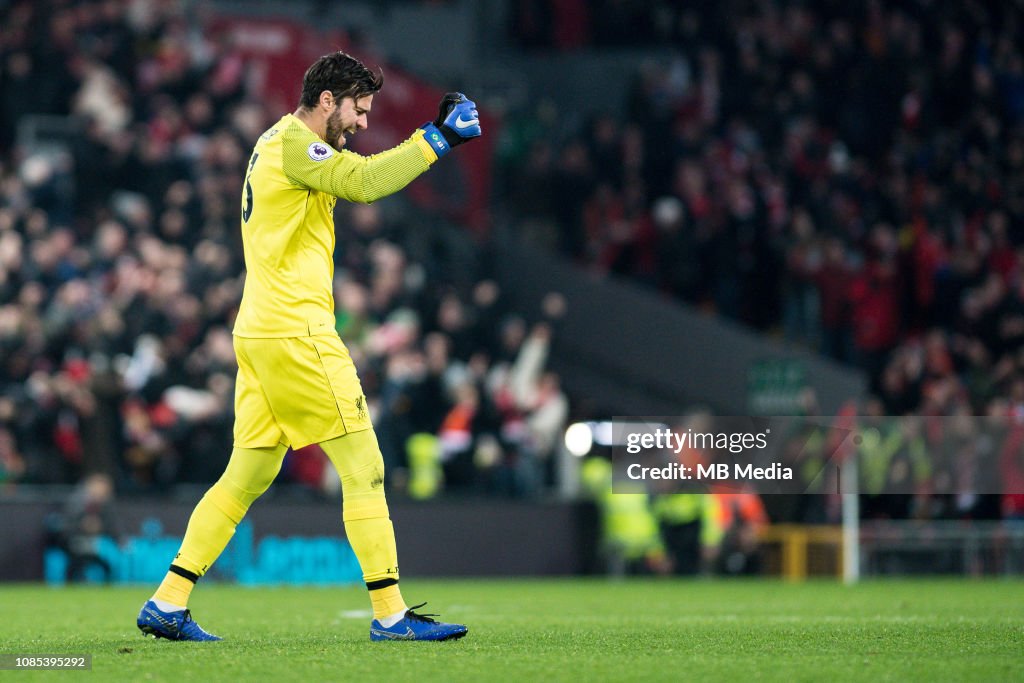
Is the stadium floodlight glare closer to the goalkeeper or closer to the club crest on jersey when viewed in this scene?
the goalkeeper

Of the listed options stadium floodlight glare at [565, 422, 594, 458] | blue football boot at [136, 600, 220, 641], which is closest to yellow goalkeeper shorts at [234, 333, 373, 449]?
blue football boot at [136, 600, 220, 641]

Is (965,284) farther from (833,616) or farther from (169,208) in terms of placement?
(833,616)

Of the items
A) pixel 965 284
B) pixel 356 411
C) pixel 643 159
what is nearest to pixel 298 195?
pixel 356 411

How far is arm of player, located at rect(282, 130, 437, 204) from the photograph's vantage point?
6723 millimetres

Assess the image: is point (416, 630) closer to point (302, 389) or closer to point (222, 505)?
point (222, 505)

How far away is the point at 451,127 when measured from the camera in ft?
22.5

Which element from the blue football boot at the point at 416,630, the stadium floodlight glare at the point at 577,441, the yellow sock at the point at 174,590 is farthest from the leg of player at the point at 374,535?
the stadium floodlight glare at the point at 577,441

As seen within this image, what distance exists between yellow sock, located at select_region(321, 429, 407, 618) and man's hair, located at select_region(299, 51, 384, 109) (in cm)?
135

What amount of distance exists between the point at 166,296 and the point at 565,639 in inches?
388

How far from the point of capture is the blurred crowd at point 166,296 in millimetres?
15508

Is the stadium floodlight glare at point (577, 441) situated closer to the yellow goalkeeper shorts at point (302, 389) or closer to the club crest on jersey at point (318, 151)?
the yellow goalkeeper shorts at point (302, 389)

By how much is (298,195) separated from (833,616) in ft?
13.4

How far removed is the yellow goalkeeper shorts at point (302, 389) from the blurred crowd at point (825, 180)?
43.0ft

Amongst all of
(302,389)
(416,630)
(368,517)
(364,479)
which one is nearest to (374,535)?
(368,517)
